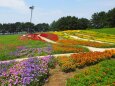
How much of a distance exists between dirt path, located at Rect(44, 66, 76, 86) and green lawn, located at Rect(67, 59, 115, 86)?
72 cm

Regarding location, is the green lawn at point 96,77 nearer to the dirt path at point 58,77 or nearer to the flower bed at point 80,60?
the dirt path at point 58,77

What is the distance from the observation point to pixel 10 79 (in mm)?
13500

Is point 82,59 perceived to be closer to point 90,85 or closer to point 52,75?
point 52,75

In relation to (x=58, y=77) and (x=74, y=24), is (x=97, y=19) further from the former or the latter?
(x=58, y=77)

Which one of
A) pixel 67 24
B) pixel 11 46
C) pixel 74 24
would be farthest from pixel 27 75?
pixel 67 24

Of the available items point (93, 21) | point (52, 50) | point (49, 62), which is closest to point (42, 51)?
point (52, 50)

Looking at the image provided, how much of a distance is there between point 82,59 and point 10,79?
151 inches

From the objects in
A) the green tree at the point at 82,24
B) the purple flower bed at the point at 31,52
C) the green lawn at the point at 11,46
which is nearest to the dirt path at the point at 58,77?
the purple flower bed at the point at 31,52

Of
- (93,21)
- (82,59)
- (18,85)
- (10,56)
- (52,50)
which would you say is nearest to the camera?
(18,85)

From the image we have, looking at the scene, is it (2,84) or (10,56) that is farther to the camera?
(10,56)

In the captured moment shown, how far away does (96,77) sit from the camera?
12344 millimetres

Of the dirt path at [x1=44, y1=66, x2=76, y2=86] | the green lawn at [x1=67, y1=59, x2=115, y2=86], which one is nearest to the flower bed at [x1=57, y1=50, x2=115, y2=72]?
the dirt path at [x1=44, y1=66, x2=76, y2=86]

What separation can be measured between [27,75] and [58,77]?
4.51 ft

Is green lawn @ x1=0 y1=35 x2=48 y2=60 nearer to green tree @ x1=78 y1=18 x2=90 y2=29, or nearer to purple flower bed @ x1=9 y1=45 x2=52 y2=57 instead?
purple flower bed @ x1=9 y1=45 x2=52 y2=57
